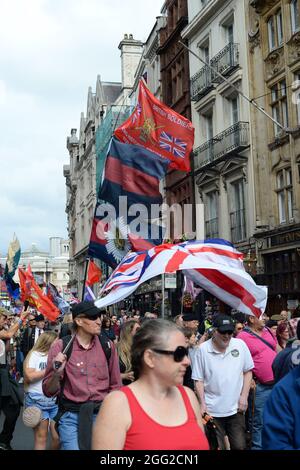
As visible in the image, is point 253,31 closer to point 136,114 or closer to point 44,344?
point 136,114

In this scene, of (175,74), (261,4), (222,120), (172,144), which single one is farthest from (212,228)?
(172,144)

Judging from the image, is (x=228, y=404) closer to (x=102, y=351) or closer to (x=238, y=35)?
(x=102, y=351)

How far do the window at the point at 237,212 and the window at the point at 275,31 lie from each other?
5470mm

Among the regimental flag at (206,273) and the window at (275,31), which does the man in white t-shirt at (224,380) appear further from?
the window at (275,31)

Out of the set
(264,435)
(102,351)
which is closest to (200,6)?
(102,351)

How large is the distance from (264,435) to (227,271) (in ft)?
15.0

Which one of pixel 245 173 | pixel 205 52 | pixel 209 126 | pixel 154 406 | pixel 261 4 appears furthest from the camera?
pixel 205 52

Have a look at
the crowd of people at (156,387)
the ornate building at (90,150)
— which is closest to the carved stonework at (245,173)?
the crowd of people at (156,387)

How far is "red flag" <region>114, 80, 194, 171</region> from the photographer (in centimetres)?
1356

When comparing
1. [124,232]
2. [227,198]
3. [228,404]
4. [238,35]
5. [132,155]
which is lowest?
[228,404]

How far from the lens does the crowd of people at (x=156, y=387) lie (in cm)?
310

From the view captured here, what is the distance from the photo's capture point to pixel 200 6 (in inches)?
1200

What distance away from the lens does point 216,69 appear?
27.7 metres

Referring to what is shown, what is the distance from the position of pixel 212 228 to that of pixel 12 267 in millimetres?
10026
